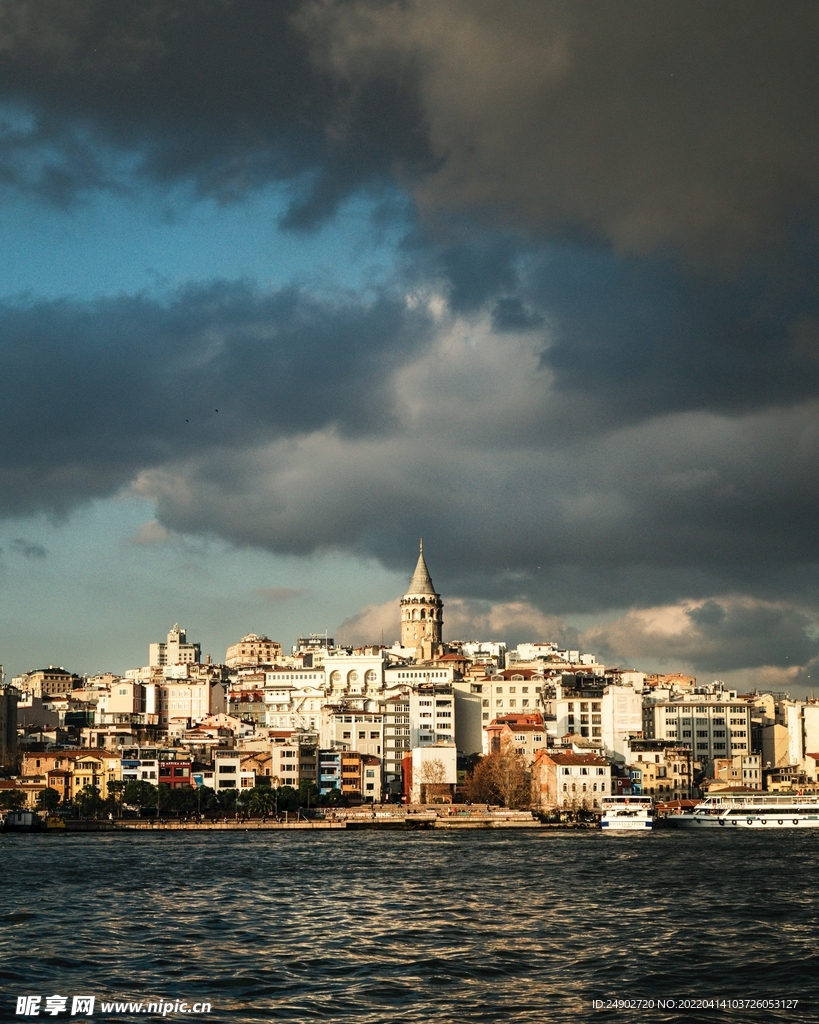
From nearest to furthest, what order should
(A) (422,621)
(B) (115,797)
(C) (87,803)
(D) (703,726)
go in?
(C) (87,803) < (B) (115,797) < (D) (703,726) < (A) (422,621)

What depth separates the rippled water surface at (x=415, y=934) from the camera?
24953 millimetres

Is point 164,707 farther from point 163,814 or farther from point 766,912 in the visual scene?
point 766,912

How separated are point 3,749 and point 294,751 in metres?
39.1

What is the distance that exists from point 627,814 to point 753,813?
1124 cm

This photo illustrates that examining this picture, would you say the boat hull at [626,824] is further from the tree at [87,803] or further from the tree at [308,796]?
the tree at [87,803]

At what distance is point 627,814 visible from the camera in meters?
95.4

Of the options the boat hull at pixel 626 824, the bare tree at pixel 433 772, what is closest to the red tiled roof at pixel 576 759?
the bare tree at pixel 433 772

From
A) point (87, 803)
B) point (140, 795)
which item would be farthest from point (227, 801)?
point (87, 803)

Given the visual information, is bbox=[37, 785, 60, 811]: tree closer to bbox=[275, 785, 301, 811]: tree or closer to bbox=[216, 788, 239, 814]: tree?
bbox=[216, 788, 239, 814]: tree

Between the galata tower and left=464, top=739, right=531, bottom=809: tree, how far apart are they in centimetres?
5622

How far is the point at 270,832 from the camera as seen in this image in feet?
306

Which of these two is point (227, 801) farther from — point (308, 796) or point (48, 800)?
point (48, 800)

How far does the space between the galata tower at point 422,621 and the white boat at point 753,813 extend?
62306mm

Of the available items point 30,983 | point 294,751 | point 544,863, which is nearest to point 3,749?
point 294,751
